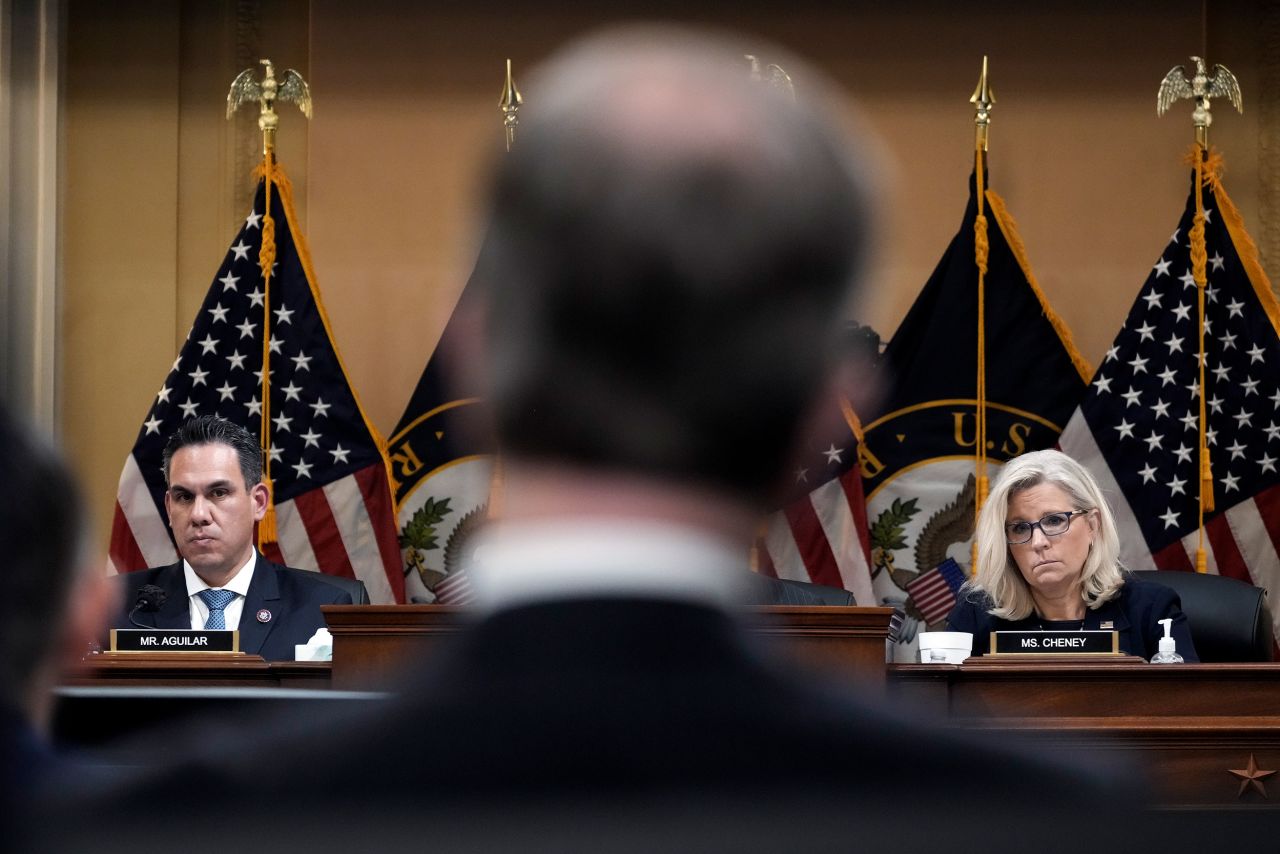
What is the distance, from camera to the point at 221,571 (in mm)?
5281

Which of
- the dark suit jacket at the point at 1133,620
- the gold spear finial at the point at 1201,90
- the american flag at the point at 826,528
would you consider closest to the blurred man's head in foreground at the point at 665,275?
the dark suit jacket at the point at 1133,620

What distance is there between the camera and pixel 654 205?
748mm

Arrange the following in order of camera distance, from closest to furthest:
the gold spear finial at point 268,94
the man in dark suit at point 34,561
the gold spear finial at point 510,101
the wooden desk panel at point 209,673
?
the man in dark suit at point 34,561 < the wooden desk panel at point 209,673 < the gold spear finial at point 510,101 < the gold spear finial at point 268,94

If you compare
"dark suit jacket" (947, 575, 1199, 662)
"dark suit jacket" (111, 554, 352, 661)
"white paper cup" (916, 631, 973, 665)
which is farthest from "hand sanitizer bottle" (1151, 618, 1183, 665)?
"dark suit jacket" (111, 554, 352, 661)

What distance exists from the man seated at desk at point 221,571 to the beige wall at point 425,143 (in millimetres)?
1798

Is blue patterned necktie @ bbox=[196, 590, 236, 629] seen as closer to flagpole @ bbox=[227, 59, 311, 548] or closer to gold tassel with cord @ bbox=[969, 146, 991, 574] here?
flagpole @ bbox=[227, 59, 311, 548]

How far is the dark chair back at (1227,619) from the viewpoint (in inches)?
206

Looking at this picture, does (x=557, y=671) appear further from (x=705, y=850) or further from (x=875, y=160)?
(x=875, y=160)

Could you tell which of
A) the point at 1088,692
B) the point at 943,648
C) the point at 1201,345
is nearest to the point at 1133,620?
the point at 943,648

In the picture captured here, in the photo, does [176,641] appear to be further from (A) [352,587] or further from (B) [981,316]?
(B) [981,316]

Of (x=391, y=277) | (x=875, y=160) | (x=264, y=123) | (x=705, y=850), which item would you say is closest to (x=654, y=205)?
(x=875, y=160)

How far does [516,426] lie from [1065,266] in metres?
6.67

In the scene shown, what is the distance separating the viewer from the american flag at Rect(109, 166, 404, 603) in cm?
655

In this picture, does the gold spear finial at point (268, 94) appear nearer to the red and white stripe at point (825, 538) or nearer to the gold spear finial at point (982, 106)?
the red and white stripe at point (825, 538)
